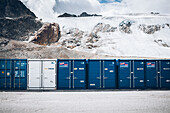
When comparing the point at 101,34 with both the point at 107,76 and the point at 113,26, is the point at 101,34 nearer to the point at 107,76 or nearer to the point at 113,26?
the point at 113,26

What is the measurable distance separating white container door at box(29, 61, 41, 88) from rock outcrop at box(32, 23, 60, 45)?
35.5 m

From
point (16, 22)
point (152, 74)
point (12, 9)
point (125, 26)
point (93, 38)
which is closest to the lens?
point (152, 74)

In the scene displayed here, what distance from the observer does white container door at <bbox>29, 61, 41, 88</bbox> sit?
16844mm

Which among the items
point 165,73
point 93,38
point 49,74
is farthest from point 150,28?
point 49,74

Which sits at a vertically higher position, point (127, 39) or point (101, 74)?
point (127, 39)

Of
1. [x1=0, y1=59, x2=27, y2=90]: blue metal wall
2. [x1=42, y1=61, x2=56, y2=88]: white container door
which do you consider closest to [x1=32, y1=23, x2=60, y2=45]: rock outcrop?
[x1=0, y1=59, x2=27, y2=90]: blue metal wall

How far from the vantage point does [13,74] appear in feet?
55.9

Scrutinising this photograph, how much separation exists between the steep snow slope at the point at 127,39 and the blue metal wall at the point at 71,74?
27.6 m

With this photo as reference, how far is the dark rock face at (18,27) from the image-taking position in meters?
52.5

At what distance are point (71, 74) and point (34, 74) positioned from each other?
10.0ft

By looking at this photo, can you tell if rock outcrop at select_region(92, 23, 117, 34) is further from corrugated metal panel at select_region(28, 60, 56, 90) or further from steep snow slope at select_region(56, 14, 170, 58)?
corrugated metal panel at select_region(28, 60, 56, 90)

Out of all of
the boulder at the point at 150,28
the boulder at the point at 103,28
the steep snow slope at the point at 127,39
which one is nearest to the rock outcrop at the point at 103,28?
the boulder at the point at 103,28

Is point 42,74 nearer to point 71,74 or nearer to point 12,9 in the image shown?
point 71,74

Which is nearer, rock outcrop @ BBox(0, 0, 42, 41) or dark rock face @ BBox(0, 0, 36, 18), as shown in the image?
rock outcrop @ BBox(0, 0, 42, 41)
